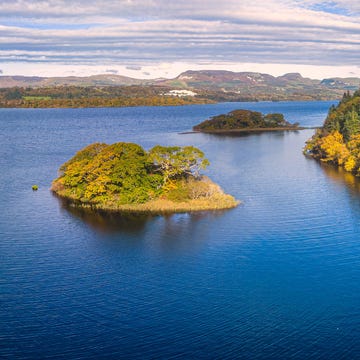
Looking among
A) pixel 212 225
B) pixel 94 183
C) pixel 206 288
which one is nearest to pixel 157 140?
pixel 94 183

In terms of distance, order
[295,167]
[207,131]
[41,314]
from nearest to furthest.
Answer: [41,314]
[295,167]
[207,131]

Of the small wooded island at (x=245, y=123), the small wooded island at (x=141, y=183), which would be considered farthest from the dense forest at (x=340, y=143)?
the small wooded island at (x=245, y=123)

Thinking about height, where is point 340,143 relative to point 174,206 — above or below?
above

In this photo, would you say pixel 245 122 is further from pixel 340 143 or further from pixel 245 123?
pixel 340 143

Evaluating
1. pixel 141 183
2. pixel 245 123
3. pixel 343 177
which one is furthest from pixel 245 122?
pixel 141 183

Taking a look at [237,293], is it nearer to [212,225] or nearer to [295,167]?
[212,225]

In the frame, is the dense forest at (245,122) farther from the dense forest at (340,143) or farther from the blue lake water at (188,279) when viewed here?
the blue lake water at (188,279)

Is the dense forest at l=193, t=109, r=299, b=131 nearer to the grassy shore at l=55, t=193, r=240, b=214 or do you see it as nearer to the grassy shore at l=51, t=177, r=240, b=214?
the grassy shore at l=51, t=177, r=240, b=214
